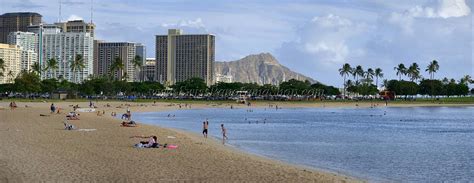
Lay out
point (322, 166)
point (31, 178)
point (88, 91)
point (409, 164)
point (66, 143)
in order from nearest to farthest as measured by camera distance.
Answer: point (31, 178) → point (322, 166) → point (409, 164) → point (66, 143) → point (88, 91)

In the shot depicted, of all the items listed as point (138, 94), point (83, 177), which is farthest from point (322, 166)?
point (138, 94)

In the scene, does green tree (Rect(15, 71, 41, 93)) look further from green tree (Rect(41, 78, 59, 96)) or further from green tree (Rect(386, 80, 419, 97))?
green tree (Rect(386, 80, 419, 97))

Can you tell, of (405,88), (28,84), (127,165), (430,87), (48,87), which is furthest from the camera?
(430,87)

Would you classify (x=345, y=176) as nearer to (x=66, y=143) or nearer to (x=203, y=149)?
(x=203, y=149)

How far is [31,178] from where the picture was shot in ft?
59.7

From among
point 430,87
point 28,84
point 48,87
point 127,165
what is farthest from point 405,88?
point 127,165

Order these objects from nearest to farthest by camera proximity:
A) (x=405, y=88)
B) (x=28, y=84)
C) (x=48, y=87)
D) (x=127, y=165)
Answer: (x=127, y=165) < (x=28, y=84) < (x=48, y=87) < (x=405, y=88)

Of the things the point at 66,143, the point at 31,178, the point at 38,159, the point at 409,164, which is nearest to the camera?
the point at 31,178

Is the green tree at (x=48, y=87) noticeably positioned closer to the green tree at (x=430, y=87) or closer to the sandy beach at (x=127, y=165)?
the green tree at (x=430, y=87)

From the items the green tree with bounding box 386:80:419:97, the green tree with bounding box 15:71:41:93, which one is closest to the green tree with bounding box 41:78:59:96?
the green tree with bounding box 15:71:41:93

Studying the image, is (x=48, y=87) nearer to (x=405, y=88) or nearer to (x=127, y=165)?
(x=405, y=88)

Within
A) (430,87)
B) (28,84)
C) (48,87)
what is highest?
(430,87)

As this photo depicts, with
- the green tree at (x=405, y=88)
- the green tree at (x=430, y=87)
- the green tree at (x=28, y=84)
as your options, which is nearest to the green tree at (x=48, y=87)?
the green tree at (x=28, y=84)

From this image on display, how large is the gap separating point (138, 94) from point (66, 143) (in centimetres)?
15900
